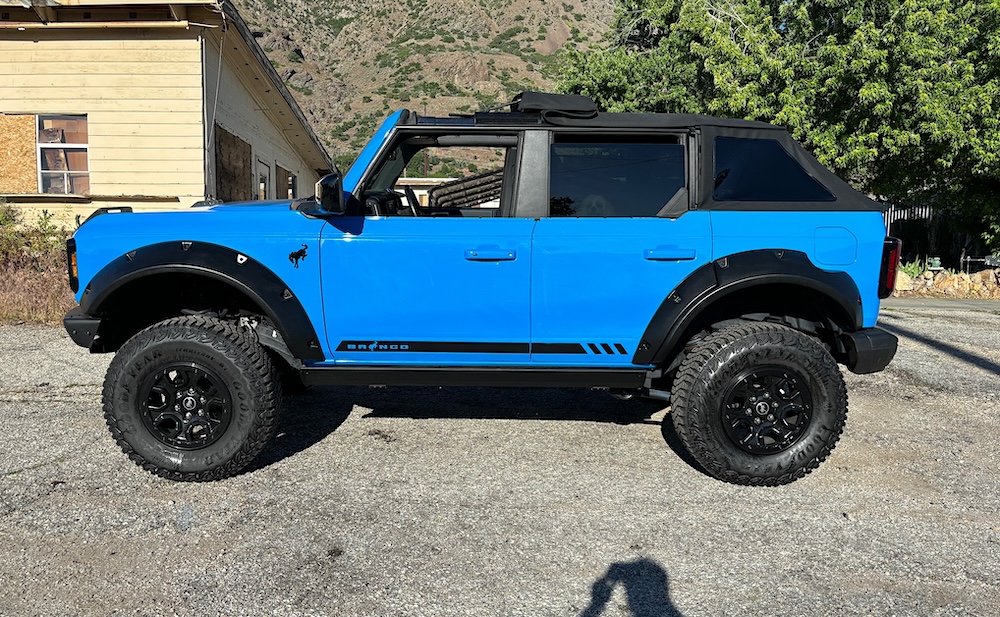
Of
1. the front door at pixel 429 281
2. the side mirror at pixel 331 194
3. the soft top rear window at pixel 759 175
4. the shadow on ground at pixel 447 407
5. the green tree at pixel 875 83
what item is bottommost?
the shadow on ground at pixel 447 407

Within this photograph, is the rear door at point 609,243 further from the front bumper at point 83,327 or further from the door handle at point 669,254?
the front bumper at point 83,327

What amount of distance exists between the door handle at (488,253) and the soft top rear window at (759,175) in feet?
3.93

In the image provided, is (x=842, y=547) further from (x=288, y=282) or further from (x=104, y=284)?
(x=104, y=284)

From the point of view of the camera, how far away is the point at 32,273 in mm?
8805

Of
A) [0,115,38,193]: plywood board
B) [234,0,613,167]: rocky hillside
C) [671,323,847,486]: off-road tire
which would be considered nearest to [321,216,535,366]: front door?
[671,323,847,486]: off-road tire

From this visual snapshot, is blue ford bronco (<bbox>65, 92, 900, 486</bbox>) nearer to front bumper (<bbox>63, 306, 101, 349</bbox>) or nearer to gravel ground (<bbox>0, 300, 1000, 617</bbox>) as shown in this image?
front bumper (<bbox>63, 306, 101, 349</bbox>)

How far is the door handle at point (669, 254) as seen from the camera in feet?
11.2

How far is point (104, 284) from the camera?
3404mm

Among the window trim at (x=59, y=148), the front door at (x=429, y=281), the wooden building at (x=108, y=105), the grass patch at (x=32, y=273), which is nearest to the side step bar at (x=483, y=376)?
the front door at (x=429, y=281)

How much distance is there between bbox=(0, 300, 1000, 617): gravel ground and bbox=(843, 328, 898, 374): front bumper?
A: 695 mm

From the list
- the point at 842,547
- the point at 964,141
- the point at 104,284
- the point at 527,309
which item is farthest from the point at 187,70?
the point at 964,141

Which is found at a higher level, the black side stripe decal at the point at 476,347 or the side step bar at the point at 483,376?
the black side stripe decal at the point at 476,347

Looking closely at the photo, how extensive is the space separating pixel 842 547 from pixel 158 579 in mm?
2936

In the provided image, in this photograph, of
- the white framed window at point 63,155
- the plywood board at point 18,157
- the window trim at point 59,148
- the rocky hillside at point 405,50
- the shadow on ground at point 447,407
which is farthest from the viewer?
the rocky hillside at point 405,50
